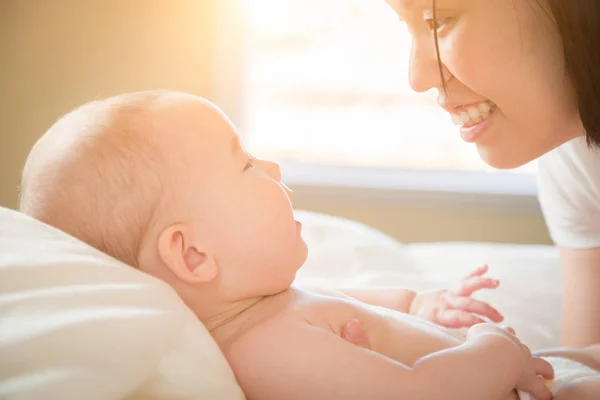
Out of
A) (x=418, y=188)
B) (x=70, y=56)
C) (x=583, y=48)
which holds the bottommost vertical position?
(x=418, y=188)

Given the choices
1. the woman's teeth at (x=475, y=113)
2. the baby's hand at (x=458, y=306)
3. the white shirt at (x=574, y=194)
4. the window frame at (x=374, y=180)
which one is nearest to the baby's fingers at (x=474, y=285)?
the baby's hand at (x=458, y=306)

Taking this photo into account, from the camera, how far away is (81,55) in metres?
2.28

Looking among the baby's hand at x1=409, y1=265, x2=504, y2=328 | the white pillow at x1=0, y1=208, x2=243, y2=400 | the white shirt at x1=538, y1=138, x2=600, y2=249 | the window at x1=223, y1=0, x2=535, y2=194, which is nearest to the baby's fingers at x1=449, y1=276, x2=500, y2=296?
the baby's hand at x1=409, y1=265, x2=504, y2=328

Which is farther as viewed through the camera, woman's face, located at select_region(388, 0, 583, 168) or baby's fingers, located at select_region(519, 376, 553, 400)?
woman's face, located at select_region(388, 0, 583, 168)

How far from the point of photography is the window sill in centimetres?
244

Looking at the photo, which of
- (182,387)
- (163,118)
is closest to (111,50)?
(163,118)

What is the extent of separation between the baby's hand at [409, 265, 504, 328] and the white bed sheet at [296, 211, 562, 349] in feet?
0.94

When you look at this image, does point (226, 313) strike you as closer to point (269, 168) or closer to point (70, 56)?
point (269, 168)

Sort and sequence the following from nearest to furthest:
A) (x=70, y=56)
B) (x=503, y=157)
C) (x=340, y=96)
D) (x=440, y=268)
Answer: (x=503, y=157), (x=440, y=268), (x=70, y=56), (x=340, y=96)

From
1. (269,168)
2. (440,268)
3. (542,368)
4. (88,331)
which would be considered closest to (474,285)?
(542,368)

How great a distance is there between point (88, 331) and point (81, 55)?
181 centimetres

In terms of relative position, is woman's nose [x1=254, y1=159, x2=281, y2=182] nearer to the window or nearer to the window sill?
the window sill

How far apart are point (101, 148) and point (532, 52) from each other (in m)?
0.68

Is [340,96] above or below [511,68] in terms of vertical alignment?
below
